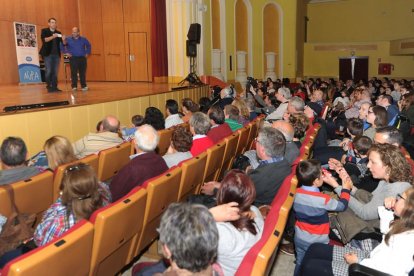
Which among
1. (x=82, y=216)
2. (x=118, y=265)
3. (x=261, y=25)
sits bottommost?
(x=118, y=265)

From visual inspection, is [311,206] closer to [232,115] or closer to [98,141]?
[98,141]

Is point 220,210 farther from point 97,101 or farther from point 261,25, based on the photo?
point 261,25

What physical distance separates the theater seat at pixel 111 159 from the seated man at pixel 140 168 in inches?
14.8

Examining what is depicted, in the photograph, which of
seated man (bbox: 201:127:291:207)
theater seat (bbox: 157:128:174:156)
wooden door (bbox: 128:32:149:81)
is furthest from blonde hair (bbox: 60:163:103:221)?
wooden door (bbox: 128:32:149:81)

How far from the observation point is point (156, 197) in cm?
254

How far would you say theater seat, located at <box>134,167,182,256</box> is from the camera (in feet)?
8.10

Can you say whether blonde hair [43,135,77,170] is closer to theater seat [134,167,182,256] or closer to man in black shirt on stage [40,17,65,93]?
theater seat [134,167,182,256]

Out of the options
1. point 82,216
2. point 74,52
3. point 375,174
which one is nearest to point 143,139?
point 82,216

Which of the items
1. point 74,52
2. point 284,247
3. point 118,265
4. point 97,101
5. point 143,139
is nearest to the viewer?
point 118,265

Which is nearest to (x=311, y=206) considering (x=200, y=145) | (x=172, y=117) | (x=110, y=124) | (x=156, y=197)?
(x=156, y=197)

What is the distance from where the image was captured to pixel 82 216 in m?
2.17

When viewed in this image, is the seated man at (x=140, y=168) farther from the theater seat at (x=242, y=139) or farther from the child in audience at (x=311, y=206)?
the theater seat at (x=242, y=139)

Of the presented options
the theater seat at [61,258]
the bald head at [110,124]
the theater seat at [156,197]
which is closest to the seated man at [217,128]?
the bald head at [110,124]

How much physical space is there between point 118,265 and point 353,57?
2009 centimetres
